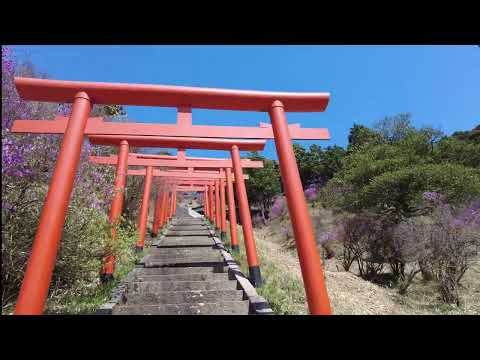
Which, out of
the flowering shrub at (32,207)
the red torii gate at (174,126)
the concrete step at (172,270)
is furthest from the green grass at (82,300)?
the red torii gate at (174,126)

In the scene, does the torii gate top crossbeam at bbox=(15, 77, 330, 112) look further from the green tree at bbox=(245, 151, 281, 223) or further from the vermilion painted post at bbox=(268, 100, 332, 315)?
the green tree at bbox=(245, 151, 281, 223)

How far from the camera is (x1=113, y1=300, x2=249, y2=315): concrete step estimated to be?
15.4 feet

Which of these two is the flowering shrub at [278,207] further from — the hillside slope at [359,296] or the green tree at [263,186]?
the hillside slope at [359,296]

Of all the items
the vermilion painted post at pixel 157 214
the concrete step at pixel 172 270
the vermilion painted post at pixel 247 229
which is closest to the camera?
the vermilion painted post at pixel 247 229

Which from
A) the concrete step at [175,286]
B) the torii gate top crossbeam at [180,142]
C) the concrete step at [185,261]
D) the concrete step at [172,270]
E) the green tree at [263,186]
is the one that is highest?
the green tree at [263,186]

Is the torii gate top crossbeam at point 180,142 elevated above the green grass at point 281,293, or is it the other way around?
the torii gate top crossbeam at point 180,142

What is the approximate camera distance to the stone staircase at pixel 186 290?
476cm

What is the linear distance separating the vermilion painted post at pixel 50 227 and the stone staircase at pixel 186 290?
1.63 meters

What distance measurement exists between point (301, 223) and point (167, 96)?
243 cm

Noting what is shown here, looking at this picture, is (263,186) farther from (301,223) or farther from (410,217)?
(301,223)

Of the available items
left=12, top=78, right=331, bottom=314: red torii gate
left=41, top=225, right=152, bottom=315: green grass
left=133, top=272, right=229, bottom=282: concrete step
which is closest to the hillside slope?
left=133, top=272, right=229, bottom=282: concrete step

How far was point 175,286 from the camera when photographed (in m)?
5.92

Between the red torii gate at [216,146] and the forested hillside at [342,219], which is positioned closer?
the forested hillside at [342,219]
